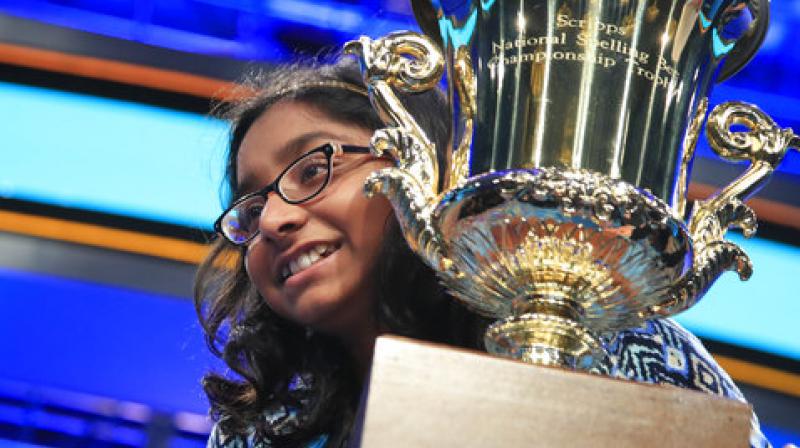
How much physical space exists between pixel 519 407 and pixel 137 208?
2.35 meters

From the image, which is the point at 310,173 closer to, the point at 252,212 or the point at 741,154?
the point at 252,212

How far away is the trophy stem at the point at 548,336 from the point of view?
915mm

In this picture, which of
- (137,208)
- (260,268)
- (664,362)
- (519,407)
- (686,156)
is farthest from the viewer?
(137,208)

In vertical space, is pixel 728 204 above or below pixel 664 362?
above

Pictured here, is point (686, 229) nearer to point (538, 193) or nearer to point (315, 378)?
point (538, 193)

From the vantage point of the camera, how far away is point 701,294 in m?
0.97

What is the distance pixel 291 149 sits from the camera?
1.42 meters

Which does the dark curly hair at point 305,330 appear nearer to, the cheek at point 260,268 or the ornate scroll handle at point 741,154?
the cheek at point 260,268

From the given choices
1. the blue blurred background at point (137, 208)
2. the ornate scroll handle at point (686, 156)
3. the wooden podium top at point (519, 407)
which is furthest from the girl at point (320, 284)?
the blue blurred background at point (137, 208)

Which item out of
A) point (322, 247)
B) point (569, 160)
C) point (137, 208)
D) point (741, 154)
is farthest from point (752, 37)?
point (137, 208)

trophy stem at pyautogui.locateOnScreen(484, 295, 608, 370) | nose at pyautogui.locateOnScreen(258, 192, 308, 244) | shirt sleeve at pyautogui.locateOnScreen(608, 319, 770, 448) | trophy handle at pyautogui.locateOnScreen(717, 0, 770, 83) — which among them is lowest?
shirt sleeve at pyautogui.locateOnScreen(608, 319, 770, 448)

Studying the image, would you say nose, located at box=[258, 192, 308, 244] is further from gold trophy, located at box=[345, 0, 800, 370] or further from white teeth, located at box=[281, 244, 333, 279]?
gold trophy, located at box=[345, 0, 800, 370]

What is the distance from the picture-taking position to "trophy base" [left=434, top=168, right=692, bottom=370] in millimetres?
900

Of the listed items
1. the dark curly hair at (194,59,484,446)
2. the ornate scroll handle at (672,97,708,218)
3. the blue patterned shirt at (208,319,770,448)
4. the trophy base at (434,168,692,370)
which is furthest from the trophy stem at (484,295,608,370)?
the dark curly hair at (194,59,484,446)
